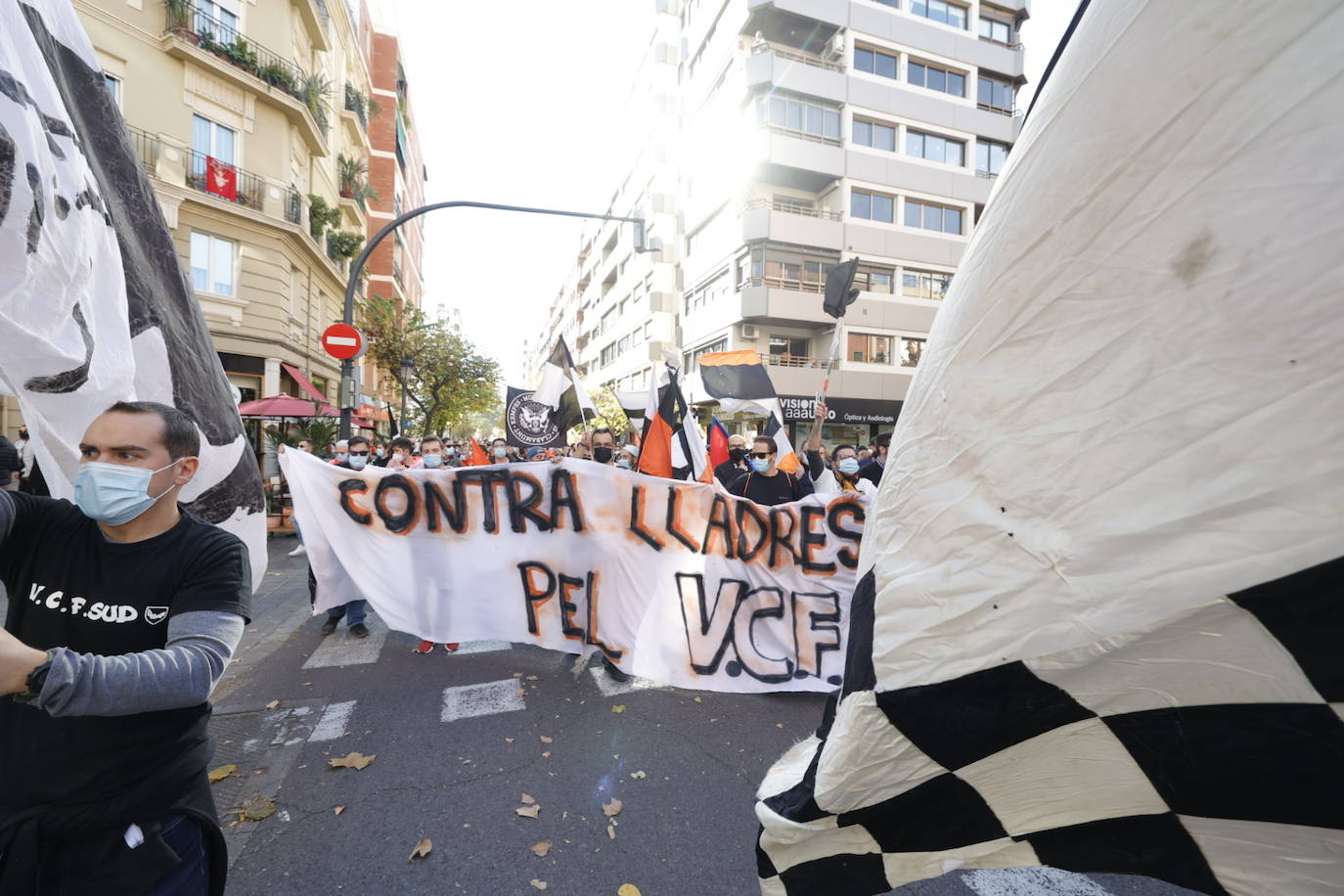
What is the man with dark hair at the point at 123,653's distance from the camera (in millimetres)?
1401

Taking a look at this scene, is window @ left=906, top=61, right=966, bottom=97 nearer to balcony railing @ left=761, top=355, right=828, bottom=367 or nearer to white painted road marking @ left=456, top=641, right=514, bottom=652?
balcony railing @ left=761, top=355, right=828, bottom=367

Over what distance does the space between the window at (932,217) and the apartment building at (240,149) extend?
2469 centimetres

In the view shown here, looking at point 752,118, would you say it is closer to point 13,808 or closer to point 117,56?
point 117,56

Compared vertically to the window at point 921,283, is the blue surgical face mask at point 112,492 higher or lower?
lower

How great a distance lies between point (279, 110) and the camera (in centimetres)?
1973

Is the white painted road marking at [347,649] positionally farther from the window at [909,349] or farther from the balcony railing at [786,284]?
the window at [909,349]

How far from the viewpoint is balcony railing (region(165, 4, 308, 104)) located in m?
→ 17.1

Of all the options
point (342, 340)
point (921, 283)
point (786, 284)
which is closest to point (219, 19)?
point (342, 340)

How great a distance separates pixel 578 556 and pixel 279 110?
22.6 meters

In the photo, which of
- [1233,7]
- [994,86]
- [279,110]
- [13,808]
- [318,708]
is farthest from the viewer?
[994,86]

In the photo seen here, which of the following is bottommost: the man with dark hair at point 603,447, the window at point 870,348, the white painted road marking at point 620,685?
the white painted road marking at point 620,685

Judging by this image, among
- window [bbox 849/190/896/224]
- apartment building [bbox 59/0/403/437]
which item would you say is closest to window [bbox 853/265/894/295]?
window [bbox 849/190/896/224]

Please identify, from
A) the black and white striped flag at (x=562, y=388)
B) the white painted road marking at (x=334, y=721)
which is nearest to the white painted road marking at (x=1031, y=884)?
the white painted road marking at (x=334, y=721)


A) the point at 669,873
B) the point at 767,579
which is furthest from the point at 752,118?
the point at 669,873
